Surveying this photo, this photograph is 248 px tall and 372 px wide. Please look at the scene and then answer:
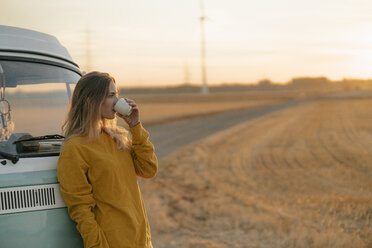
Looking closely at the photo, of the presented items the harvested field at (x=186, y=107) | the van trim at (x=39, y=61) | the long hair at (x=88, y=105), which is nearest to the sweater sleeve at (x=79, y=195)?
the long hair at (x=88, y=105)

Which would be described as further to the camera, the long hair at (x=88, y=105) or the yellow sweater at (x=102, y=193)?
the long hair at (x=88, y=105)

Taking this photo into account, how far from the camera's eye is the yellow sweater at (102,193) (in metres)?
2.42

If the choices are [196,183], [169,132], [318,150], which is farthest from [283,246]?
[169,132]

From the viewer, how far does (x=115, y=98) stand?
268 cm

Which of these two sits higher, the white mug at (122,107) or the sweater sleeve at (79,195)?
the white mug at (122,107)

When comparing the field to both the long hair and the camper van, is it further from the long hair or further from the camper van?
the long hair

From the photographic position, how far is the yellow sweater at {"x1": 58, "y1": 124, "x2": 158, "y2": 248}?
7.94 ft

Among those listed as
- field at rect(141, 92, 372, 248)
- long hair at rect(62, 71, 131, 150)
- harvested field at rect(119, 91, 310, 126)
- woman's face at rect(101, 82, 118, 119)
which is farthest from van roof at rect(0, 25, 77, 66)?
harvested field at rect(119, 91, 310, 126)

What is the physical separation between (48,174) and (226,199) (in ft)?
18.0

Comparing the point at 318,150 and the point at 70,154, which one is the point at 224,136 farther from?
the point at 70,154

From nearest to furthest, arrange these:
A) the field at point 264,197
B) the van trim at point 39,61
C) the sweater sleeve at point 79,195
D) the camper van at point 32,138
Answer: the sweater sleeve at point 79,195 < the camper van at point 32,138 < the van trim at point 39,61 < the field at point 264,197

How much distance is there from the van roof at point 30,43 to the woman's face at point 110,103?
A: 0.85 m

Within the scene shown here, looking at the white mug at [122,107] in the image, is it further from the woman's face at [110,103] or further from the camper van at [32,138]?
the camper van at [32,138]

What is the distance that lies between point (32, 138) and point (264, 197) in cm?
574
